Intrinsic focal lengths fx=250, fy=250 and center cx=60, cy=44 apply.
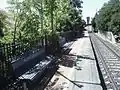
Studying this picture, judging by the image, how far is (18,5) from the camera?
17.6 metres

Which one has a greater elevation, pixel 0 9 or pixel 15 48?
pixel 0 9

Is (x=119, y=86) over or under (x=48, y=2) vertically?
under

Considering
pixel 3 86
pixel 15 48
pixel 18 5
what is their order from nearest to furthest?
1. pixel 3 86
2. pixel 15 48
3. pixel 18 5

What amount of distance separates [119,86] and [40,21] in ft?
37.4

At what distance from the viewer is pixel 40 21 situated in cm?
2112

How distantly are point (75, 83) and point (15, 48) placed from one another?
385 cm

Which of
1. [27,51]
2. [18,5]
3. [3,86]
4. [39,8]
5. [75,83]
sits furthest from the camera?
[39,8]

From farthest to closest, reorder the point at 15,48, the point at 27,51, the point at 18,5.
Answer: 1. the point at 18,5
2. the point at 27,51
3. the point at 15,48

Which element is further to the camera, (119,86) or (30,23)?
(30,23)

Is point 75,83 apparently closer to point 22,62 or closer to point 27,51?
point 22,62

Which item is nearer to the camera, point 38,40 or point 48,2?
point 38,40

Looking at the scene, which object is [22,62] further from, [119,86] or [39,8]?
[39,8]

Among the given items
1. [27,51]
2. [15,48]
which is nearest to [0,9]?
[27,51]

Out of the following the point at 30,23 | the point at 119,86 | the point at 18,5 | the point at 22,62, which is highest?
the point at 18,5
